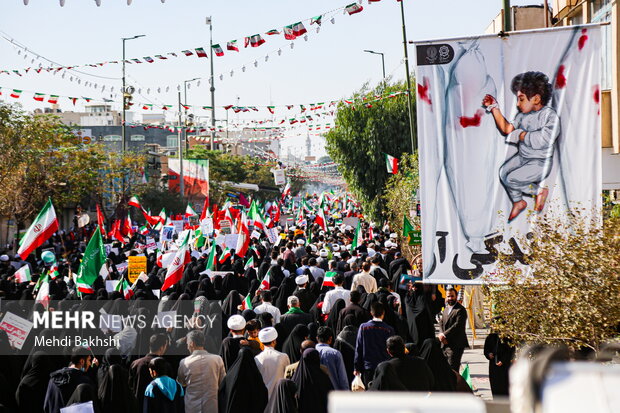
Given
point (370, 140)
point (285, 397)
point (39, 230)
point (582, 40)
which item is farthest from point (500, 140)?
point (370, 140)

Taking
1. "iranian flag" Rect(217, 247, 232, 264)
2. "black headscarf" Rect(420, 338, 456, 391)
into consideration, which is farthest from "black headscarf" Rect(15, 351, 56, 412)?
"iranian flag" Rect(217, 247, 232, 264)

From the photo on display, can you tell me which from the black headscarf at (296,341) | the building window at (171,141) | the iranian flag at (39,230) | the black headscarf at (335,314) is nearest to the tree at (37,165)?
the iranian flag at (39,230)

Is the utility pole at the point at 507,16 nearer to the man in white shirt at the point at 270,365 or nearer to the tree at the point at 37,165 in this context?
the man in white shirt at the point at 270,365

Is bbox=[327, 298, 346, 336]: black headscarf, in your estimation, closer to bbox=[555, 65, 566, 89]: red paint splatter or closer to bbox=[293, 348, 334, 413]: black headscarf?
bbox=[293, 348, 334, 413]: black headscarf

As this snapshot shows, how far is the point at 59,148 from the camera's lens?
40969 mm

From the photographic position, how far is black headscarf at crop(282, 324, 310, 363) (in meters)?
8.62

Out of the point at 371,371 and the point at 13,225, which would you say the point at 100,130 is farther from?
the point at 371,371

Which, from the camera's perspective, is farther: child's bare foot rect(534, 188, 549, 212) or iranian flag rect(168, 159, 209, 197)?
iranian flag rect(168, 159, 209, 197)

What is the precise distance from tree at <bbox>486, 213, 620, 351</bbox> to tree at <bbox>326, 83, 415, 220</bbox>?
25249 millimetres

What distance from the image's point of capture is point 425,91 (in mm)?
8328

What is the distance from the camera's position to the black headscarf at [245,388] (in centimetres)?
752

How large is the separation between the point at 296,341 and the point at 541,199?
9.47ft

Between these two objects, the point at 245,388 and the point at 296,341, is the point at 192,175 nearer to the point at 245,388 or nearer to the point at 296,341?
the point at 296,341

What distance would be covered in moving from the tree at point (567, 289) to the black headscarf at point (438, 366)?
697mm
